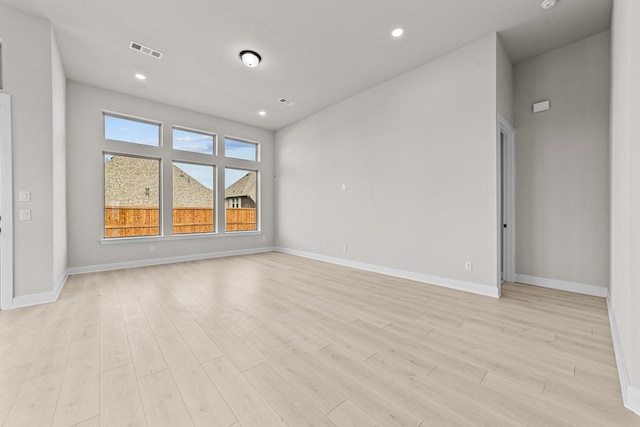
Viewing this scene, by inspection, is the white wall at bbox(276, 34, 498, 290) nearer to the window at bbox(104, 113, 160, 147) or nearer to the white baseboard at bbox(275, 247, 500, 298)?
the white baseboard at bbox(275, 247, 500, 298)

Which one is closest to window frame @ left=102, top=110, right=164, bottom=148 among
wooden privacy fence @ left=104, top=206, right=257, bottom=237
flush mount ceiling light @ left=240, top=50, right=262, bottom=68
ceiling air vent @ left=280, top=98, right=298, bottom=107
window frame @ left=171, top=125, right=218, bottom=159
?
window frame @ left=171, top=125, right=218, bottom=159

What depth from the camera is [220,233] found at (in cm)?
620

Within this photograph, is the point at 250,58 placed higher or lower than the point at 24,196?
higher

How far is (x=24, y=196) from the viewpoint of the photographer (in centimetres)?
293

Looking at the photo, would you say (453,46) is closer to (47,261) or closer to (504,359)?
(504,359)

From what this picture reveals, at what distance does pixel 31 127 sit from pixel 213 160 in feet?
10.5

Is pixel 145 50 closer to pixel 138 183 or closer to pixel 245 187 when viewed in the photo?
pixel 138 183

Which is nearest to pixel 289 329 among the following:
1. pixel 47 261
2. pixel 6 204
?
pixel 47 261

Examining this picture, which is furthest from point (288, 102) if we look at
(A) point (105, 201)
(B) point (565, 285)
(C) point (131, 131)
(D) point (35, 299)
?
(B) point (565, 285)

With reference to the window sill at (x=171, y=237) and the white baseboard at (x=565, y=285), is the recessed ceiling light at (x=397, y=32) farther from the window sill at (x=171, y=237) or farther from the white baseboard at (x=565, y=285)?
the window sill at (x=171, y=237)

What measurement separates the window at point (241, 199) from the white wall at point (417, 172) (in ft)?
6.19

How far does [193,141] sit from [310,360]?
18.0 feet

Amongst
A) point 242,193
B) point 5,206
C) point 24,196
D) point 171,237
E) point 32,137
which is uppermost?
point 32,137

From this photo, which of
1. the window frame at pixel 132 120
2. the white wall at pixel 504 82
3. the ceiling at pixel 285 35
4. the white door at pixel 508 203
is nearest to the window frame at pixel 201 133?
the window frame at pixel 132 120
